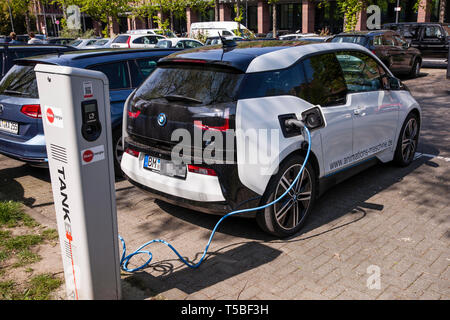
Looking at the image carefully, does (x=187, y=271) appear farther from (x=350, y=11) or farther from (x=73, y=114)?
(x=350, y=11)

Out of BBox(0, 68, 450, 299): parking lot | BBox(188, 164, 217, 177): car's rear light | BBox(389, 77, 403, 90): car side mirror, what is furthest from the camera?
BBox(389, 77, 403, 90): car side mirror

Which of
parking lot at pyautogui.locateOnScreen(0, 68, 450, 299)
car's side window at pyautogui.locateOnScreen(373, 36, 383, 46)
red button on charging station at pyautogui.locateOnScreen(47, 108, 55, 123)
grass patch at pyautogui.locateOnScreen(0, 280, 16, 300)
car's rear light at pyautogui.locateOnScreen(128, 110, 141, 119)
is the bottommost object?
parking lot at pyautogui.locateOnScreen(0, 68, 450, 299)

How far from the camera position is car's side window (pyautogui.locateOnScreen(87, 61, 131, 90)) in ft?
19.9

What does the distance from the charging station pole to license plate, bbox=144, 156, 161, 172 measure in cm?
125

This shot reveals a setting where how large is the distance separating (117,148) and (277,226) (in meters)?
2.78

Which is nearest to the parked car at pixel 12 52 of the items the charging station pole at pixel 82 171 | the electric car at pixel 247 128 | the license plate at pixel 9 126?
the license plate at pixel 9 126

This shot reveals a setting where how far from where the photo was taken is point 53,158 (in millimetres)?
2934

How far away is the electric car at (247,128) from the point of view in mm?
3879

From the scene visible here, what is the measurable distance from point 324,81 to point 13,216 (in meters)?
3.65

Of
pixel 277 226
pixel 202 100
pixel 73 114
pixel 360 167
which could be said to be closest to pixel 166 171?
pixel 202 100

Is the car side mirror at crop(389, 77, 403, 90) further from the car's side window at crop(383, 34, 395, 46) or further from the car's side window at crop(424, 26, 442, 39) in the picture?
the car's side window at crop(424, 26, 442, 39)

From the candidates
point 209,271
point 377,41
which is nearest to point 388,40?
point 377,41

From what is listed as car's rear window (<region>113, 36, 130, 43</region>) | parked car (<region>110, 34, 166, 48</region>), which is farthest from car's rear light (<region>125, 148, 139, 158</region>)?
car's rear window (<region>113, 36, 130, 43</region>)

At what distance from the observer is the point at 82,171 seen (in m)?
2.82
